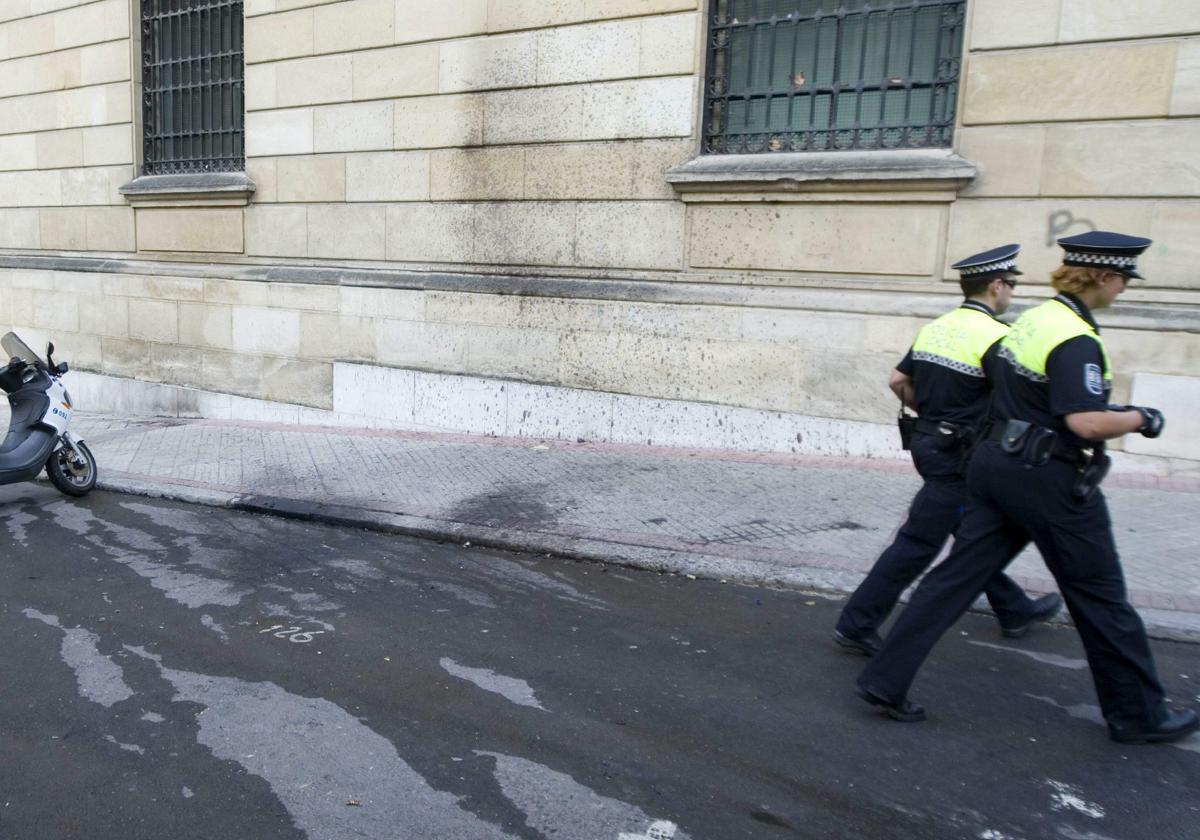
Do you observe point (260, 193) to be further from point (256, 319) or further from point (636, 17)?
point (636, 17)

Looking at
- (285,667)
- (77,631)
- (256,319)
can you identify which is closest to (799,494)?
(285,667)

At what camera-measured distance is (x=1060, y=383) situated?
3.38m

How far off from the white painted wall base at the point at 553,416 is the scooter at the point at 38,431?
3070 millimetres

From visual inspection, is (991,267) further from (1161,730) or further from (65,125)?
(65,125)

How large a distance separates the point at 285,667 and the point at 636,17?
21.2 feet

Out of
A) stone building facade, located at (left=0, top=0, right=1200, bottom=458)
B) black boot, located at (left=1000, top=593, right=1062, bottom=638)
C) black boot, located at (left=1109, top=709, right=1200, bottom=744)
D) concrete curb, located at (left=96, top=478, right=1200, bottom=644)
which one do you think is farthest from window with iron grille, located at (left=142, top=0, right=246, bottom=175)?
black boot, located at (left=1109, top=709, right=1200, bottom=744)

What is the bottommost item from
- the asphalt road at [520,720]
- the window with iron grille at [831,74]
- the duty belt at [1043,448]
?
the asphalt road at [520,720]

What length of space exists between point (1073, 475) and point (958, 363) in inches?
28.0

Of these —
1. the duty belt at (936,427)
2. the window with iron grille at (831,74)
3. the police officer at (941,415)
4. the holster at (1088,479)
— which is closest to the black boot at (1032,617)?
the police officer at (941,415)

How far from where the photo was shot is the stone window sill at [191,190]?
444 inches

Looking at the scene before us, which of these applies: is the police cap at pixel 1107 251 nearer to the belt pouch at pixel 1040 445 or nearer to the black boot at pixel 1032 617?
the belt pouch at pixel 1040 445

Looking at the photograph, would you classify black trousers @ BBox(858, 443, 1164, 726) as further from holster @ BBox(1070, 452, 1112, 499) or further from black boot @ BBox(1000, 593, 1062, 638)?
black boot @ BBox(1000, 593, 1062, 638)

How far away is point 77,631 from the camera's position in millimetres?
4793

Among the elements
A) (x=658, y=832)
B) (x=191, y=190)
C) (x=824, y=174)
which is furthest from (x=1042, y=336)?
(x=191, y=190)
